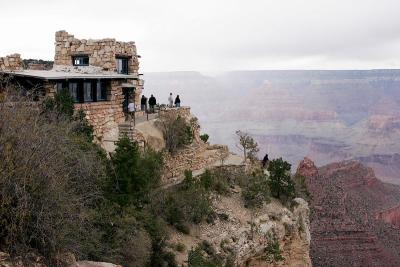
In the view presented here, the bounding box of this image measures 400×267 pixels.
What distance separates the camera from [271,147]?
144500 millimetres

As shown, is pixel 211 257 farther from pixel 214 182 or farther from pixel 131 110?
pixel 131 110

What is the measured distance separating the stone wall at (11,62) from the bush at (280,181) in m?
14.2

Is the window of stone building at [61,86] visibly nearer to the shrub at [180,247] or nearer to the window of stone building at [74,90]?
the window of stone building at [74,90]

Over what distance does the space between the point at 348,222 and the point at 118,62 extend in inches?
1519

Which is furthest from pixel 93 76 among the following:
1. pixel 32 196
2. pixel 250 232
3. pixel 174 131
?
pixel 32 196

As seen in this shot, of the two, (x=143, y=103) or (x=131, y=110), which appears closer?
(x=131, y=110)

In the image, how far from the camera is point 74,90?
21938 mm

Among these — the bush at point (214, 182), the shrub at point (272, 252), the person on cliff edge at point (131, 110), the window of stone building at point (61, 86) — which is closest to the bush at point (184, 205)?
the bush at point (214, 182)

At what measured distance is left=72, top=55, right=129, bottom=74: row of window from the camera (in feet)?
91.6

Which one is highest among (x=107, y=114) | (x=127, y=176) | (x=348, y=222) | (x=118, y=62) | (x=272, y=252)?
(x=118, y=62)

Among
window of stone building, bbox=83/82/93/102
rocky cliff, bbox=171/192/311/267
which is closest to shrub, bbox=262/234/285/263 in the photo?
rocky cliff, bbox=171/192/311/267

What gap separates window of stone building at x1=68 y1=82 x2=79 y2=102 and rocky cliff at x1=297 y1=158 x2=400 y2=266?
31399mm

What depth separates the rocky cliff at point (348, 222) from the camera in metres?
52.5

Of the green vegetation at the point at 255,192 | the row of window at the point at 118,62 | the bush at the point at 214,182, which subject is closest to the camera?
the bush at the point at 214,182
